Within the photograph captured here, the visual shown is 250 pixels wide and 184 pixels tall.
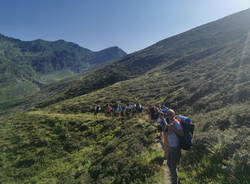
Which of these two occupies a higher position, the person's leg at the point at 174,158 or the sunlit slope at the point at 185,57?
the sunlit slope at the point at 185,57

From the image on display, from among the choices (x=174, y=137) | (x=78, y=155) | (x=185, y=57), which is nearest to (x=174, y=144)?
(x=174, y=137)

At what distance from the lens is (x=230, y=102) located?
43.4 feet

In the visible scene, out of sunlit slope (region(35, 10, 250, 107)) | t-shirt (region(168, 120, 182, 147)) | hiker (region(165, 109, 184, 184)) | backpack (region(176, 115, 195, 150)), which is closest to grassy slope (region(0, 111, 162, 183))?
hiker (region(165, 109, 184, 184))

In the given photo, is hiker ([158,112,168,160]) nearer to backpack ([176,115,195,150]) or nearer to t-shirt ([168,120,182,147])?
t-shirt ([168,120,182,147])

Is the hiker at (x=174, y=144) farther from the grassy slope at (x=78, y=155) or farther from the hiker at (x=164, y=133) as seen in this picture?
the grassy slope at (x=78, y=155)

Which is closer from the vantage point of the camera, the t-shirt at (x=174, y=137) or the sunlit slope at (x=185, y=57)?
the t-shirt at (x=174, y=137)

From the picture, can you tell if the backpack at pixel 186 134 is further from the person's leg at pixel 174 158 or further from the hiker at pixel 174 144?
the person's leg at pixel 174 158

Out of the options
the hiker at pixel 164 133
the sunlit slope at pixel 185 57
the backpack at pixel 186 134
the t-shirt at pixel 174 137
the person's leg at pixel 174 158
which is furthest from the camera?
the sunlit slope at pixel 185 57

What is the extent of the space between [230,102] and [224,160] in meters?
10.6

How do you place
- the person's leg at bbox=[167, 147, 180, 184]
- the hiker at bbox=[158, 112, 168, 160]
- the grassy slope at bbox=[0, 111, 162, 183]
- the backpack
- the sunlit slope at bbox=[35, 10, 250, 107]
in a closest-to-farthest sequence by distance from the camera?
1. the backpack
2. the person's leg at bbox=[167, 147, 180, 184]
3. the hiker at bbox=[158, 112, 168, 160]
4. the grassy slope at bbox=[0, 111, 162, 183]
5. the sunlit slope at bbox=[35, 10, 250, 107]

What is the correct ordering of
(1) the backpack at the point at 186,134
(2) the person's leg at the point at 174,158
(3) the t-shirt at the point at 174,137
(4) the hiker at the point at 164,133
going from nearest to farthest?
1. (1) the backpack at the point at 186,134
2. (3) the t-shirt at the point at 174,137
3. (2) the person's leg at the point at 174,158
4. (4) the hiker at the point at 164,133

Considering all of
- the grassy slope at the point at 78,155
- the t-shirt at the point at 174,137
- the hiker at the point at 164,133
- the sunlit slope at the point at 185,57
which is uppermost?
the sunlit slope at the point at 185,57

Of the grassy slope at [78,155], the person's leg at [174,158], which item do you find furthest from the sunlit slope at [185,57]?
the person's leg at [174,158]

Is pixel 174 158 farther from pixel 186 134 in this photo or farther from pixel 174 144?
pixel 186 134
